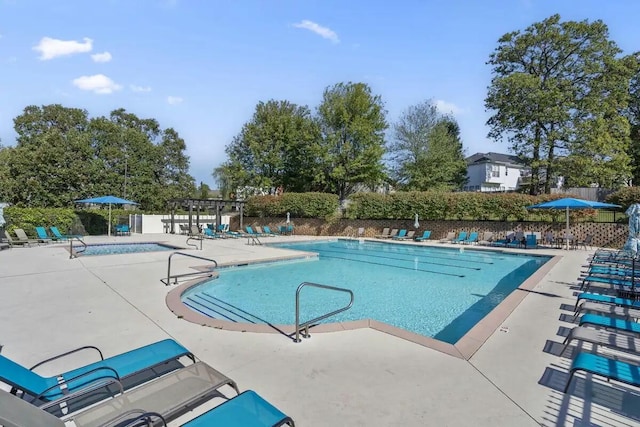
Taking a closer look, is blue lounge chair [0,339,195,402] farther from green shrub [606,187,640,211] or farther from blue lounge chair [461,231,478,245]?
green shrub [606,187,640,211]

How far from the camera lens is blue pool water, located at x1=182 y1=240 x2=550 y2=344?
698 cm

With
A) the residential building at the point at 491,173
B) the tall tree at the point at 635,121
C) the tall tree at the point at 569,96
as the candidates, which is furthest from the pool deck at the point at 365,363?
the residential building at the point at 491,173

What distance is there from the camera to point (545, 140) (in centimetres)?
2528

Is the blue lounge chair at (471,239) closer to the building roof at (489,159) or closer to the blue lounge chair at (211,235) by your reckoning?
the blue lounge chair at (211,235)

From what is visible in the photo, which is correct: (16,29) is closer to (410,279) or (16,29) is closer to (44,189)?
(410,279)

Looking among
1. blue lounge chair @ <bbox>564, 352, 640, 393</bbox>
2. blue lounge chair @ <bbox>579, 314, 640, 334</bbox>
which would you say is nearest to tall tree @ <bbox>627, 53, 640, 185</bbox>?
blue lounge chair @ <bbox>579, 314, 640, 334</bbox>

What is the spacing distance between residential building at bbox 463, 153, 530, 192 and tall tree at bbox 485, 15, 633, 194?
61.9 feet

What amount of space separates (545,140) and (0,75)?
3105cm

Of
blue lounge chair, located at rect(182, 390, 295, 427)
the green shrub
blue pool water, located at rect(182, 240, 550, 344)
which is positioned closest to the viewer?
blue lounge chair, located at rect(182, 390, 295, 427)

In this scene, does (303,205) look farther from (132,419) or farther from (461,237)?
(132,419)

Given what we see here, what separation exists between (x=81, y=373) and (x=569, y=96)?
3059 cm

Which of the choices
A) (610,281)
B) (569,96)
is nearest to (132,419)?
(610,281)

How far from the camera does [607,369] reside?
307cm

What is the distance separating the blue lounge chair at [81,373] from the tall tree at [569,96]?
27.9 meters
